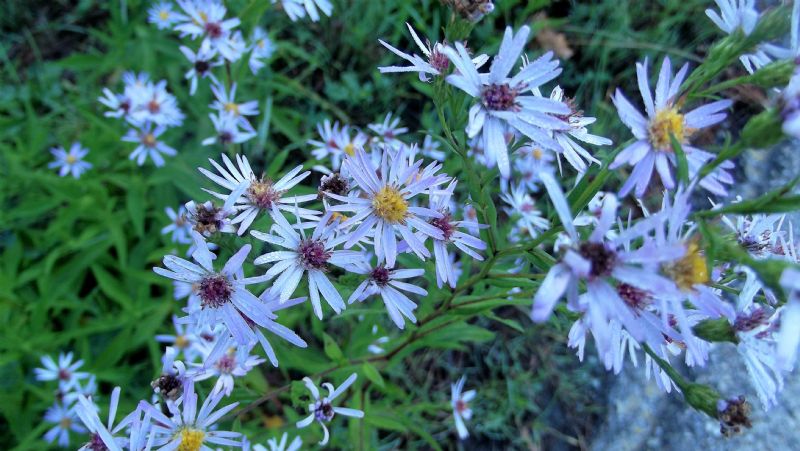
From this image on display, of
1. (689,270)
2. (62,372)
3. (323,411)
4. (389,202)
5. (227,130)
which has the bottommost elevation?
(689,270)

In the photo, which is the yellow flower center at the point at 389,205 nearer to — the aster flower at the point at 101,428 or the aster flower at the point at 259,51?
the aster flower at the point at 101,428

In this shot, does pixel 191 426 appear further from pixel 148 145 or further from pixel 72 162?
pixel 72 162

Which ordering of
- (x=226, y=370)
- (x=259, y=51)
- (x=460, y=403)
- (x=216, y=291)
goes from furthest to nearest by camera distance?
(x=259, y=51), (x=460, y=403), (x=226, y=370), (x=216, y=291)

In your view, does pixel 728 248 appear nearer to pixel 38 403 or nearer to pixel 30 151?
pixel 38 403

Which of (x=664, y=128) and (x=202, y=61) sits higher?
(x=202, y=61)


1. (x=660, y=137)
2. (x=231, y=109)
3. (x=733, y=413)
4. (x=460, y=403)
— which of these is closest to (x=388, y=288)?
(x=660, y=137)

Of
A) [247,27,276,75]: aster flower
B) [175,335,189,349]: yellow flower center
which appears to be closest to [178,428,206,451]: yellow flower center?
[175,335,189,349]: yellow flower center

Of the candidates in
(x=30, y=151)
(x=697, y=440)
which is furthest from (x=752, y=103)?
(x=30, y=151)

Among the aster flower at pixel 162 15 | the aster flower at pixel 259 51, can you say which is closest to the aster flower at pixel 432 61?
the aster flower at pixel 259 51

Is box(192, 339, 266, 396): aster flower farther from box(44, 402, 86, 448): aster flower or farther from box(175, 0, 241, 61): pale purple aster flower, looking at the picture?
box(175, 0, 241, 61): pale purple aster flower
